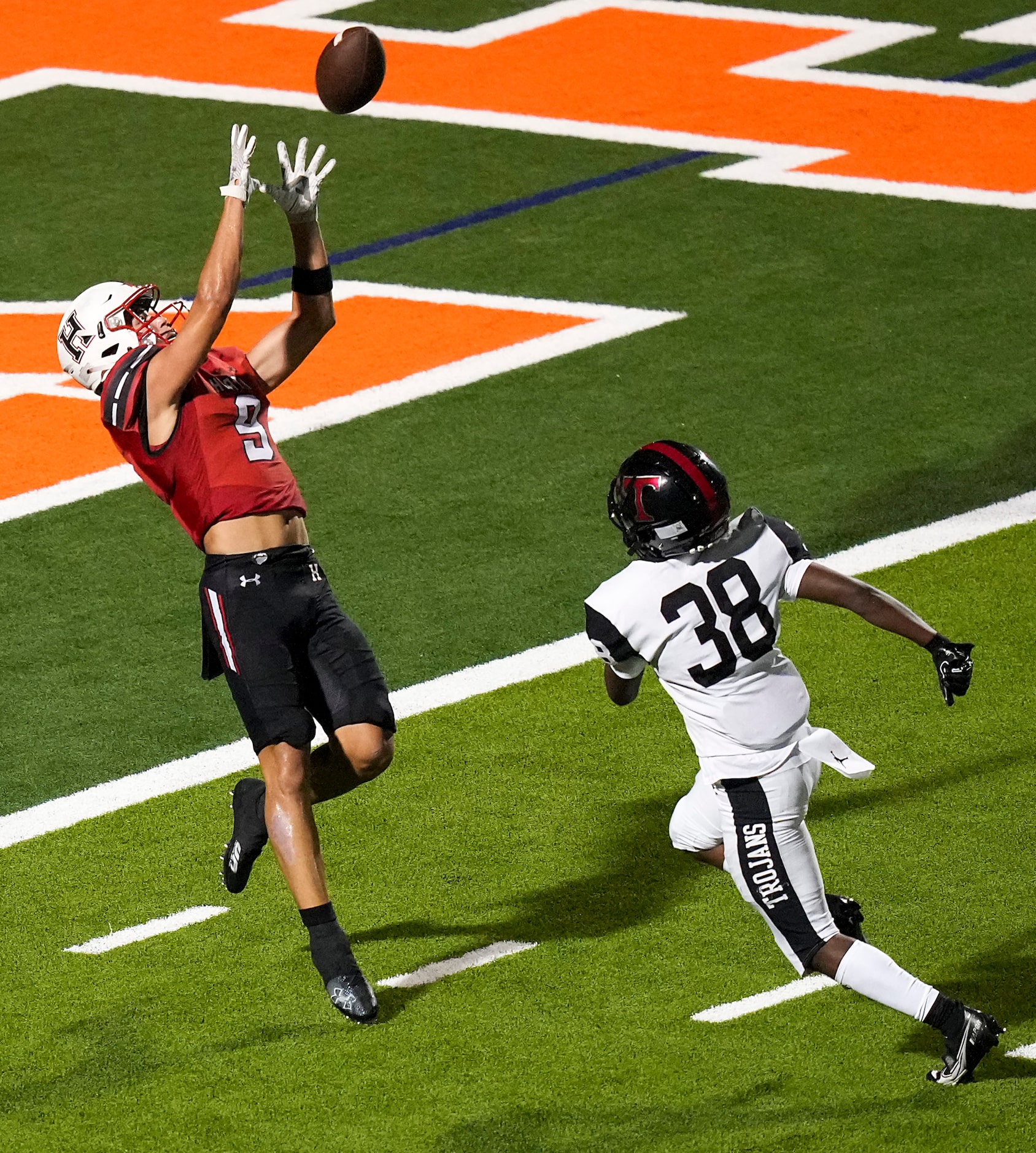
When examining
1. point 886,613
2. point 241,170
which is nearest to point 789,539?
point 886,613

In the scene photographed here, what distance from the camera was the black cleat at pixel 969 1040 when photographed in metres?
4.97

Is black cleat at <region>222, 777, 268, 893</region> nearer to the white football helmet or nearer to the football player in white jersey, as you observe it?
the white football helmet

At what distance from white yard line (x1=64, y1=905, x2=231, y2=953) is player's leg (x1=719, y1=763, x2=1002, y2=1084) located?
186 cm

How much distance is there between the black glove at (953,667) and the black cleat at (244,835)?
1.91 meters

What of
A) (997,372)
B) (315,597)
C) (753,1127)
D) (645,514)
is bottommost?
(997,372)

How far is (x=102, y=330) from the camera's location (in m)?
6.08

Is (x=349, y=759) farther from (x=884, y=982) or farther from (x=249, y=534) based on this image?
(x=884, y=982)

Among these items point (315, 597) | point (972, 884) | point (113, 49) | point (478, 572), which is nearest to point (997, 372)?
point (478, 572)

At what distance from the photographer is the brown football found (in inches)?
283

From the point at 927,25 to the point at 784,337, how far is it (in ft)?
17.8

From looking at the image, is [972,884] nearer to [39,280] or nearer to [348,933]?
[348,933]

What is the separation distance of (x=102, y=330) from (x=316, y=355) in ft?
16.8

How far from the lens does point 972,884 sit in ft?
20.3

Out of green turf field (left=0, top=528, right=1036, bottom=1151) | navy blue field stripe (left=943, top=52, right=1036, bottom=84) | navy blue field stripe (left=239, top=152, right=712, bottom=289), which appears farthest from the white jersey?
navy blue field stripe (left=943, top=52, right=1036, bottom=84)
